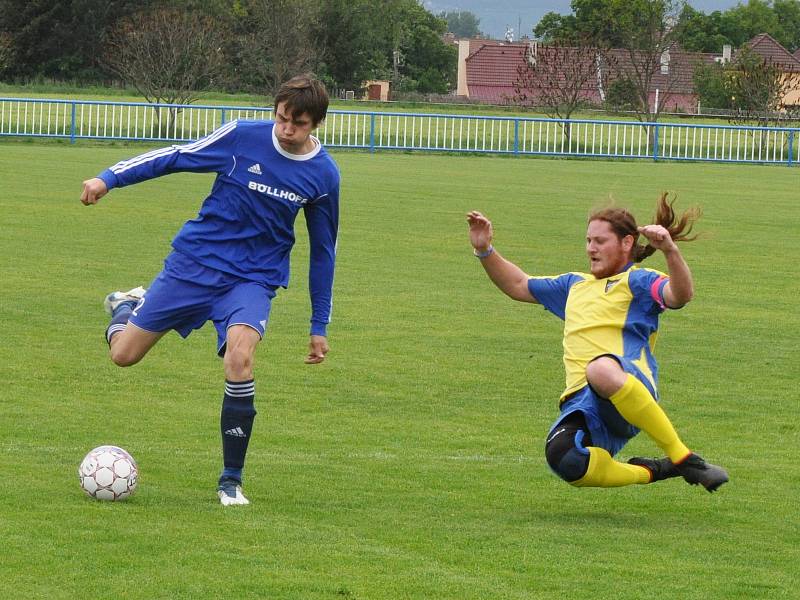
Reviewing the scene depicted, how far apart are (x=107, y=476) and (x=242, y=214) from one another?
1.38 metres

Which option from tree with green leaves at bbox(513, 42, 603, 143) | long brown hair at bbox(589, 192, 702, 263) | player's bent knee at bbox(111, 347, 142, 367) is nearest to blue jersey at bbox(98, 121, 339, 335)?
player's bent knee at bbox(111, 347, 142, 367)

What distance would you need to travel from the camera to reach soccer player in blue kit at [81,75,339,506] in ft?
21.3

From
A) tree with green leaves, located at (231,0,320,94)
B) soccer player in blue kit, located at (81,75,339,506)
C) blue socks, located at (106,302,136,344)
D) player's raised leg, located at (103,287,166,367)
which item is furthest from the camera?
tree with green leaves, located at (231,0,320,94)

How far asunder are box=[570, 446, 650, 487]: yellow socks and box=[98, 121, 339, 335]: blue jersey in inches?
69.4

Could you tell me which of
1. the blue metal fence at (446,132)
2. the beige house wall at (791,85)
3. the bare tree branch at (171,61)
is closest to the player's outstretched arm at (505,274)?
the blue metal fence at (446,132)

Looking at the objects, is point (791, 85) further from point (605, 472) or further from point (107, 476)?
point (107, 476)

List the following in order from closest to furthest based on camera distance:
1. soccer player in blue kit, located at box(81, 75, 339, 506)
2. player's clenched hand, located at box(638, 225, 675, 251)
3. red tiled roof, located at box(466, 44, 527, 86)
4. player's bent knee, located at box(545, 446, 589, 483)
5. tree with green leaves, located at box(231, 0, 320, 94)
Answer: player's clenched hand, located at box(638, 225, 675, 251)
player's bent knee, located at box(545, 446, 589, 483)
soccer player in blue kit, located at box(81, 75, 339, 506)
tree with green leaves, located at box(231, 0, 320, 94)
red tiled roof, located at box(466, 44, 527, 86)

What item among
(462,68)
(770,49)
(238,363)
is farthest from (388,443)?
(462,68)

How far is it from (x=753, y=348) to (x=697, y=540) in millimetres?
5924

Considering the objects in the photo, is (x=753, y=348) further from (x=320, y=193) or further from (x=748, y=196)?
(x=748, y=196)

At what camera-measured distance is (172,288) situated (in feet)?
22.0

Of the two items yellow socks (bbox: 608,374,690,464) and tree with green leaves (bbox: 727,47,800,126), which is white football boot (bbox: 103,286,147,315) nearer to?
yellow socks (bbox: 608,374,690,464)

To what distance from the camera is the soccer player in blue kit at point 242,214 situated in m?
6.49

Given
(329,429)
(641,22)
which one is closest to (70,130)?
(641,22)
